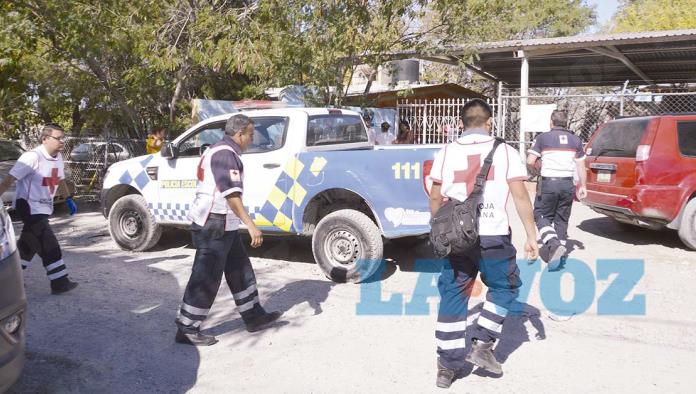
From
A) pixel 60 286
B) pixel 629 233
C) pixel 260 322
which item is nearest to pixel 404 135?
pixel 629 233

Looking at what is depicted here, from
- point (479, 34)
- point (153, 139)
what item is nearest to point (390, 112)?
point (479, 34)

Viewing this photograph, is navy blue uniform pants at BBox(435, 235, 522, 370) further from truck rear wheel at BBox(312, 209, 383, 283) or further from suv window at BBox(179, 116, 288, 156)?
suv window at BBox(179, 116, 288, 156)

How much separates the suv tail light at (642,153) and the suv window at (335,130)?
3391mm

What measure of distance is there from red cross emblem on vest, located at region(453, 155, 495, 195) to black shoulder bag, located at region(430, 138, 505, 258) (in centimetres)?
5

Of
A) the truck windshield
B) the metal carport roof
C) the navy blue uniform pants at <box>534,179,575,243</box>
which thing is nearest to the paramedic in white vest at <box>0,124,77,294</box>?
the navy blue uniform pants at <box>534,179,575,243</box>

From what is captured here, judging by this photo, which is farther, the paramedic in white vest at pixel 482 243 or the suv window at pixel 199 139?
the suv window at pixel 199 139

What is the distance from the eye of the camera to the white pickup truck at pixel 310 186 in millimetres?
6117

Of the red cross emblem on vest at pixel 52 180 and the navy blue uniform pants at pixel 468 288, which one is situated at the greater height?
the red cross emblem on vest at pixel 52 180

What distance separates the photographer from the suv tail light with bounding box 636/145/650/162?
7.46 metres

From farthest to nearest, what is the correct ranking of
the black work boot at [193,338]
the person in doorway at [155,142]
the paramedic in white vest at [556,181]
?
the person in doorway at [155,142]
the paramedic in white vest at [556,181]
the black work boot at [193,338]

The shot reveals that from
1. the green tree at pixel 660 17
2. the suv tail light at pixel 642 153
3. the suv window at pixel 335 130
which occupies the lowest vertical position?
the suv tail light at pixel 642 153

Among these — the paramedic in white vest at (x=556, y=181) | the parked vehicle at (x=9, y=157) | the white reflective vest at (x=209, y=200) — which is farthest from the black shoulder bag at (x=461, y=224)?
the parked vehicle at (x=9, y=157)

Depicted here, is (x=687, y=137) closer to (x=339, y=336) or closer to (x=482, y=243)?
(x=482, y=243)

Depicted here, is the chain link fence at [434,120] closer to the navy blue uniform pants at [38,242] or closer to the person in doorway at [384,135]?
the person in doorway at [384,135]
